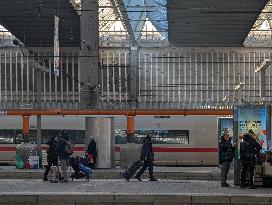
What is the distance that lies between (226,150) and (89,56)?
1574 cm

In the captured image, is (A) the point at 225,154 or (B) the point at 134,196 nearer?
(B) the point at 134,196

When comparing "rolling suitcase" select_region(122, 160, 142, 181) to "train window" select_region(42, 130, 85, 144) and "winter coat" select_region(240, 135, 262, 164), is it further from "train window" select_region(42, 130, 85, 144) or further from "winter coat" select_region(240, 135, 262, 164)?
"train window" select_region(42, 130, 85, 144)

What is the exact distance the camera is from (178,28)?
134 feet

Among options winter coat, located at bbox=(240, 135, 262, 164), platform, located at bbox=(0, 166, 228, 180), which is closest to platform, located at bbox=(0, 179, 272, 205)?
winter coat, located at bbox=(240, 135, 262, 164)

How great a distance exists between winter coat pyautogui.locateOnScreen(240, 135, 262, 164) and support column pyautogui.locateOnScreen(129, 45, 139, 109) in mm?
29743

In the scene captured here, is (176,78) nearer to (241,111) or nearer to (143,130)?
(143,130)

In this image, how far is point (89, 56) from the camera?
30.4 m

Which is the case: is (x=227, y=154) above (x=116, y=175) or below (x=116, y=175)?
above

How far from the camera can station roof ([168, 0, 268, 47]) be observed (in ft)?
113

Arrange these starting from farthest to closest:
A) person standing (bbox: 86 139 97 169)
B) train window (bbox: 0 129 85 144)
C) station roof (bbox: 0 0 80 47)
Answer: station roof (bbox: 0 0 80 47), train window (bbox: 0 129 85 144), person standing (bbox: 86 139 97 169)

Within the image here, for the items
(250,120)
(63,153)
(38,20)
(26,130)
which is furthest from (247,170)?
(38,20)

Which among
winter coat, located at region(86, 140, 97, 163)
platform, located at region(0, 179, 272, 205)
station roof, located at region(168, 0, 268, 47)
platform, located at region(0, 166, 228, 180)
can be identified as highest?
station roof, located at region(168, 0, 268, 47)

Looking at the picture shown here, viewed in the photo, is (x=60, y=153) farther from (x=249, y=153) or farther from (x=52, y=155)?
(x=249, y=153)

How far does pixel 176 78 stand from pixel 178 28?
6.34 metres
